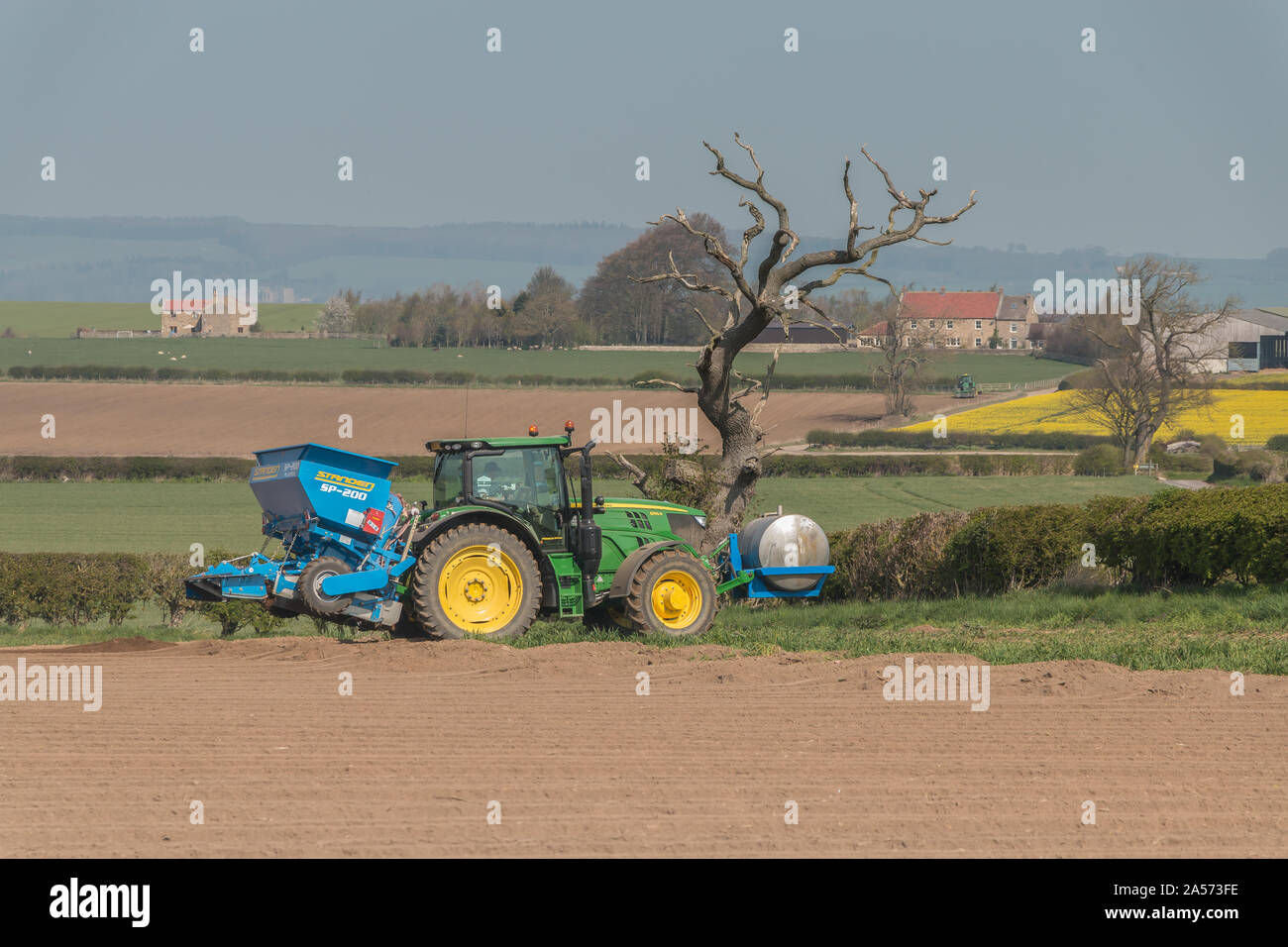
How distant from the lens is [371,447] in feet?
168

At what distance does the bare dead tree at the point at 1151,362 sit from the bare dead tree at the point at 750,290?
3689 cm

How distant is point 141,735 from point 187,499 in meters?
32.9

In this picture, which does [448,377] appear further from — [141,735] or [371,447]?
[141,735]

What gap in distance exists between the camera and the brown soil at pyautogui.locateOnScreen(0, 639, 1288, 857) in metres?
6.76

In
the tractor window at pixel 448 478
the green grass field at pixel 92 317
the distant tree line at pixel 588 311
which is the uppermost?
the green grass field at pixel 92 317

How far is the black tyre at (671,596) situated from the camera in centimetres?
1338

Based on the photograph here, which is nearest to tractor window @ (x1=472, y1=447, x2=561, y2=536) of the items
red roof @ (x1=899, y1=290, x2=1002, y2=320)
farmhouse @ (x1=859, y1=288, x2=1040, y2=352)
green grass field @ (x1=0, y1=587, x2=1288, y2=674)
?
green grass field @ (x1=0, y1=587, x2=1288, y2=674)

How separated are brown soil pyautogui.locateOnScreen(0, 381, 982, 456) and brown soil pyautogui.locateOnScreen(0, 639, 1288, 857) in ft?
115

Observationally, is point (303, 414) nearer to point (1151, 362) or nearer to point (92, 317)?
A: point (1151, 362)

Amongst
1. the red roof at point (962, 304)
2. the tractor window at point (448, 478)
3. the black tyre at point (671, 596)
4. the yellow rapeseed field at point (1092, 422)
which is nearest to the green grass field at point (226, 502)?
the yellow rapeseed field at point (1092, 422)

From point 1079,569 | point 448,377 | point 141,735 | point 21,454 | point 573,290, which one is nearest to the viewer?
point 141,735

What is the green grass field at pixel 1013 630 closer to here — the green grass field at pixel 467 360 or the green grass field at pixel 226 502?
the green grass field at pixel 226 502
